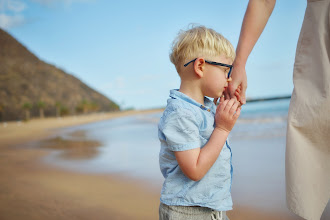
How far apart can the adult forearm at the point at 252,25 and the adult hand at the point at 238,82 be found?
4cm

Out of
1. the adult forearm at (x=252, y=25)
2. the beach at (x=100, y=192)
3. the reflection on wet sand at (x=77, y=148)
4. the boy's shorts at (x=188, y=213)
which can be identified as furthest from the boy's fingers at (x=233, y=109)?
the reflection on wet sand at (x=77, y=148)

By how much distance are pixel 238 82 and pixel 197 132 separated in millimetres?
423

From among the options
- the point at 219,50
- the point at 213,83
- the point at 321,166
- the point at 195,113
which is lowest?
the point at 321,166

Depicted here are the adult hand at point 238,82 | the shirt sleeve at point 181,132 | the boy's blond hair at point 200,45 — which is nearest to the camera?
the shirt sleeve at point 181,132

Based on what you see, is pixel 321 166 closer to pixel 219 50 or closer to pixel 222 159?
pixel 222 159

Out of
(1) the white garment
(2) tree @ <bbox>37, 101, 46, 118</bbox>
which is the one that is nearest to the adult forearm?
(1) the white garment

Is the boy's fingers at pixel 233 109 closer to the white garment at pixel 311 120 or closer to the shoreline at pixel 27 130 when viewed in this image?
the white garment at pixel 311 120

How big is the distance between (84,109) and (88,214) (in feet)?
204

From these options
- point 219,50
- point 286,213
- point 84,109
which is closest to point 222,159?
point 219,50

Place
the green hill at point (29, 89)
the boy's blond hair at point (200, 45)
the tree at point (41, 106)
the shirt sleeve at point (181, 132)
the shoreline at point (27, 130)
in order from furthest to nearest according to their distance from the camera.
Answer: the tree at point (41, 106) < the green hill at point (29, 89) < the shoreline at point (27, 130) < the boy's blond hair at point (200, 45) < the shirt sleeve at point (181, 132)

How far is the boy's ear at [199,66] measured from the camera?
3.89ft

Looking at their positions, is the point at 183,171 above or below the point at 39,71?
below

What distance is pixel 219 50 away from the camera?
123 centimetres

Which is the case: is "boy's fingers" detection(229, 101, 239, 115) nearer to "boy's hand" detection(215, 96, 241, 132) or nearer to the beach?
"boy's hand" detection(215, 96, 241, 132)
